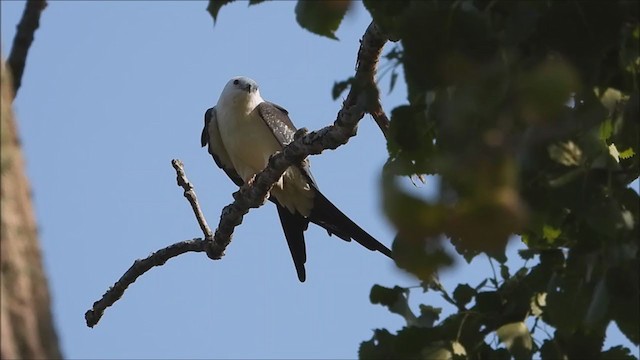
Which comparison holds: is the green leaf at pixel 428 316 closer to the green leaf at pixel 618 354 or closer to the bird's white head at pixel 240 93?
the green leaf at pixel 618 354

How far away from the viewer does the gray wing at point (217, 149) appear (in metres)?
7.25

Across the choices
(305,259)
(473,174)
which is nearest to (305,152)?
(305,259)

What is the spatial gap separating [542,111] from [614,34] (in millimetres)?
878

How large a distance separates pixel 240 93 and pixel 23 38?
17.9 feet

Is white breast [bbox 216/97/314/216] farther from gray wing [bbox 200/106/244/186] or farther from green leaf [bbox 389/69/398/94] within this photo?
green leaf [bbox 389/69/398/94]

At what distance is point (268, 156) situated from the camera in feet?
23.0

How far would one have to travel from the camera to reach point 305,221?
259 inches

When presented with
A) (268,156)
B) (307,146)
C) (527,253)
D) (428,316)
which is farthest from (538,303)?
(268,156)

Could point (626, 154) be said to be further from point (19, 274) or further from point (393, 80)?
point (19, 274)

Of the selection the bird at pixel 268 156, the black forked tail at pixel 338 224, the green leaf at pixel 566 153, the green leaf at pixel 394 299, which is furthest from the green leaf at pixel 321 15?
the bird at pixel 268 156

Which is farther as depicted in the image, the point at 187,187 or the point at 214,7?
the point at 187,187

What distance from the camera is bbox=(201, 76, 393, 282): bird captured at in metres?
6.34

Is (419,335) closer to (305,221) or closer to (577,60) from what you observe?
(577,60)

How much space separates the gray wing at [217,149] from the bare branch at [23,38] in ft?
17.0
